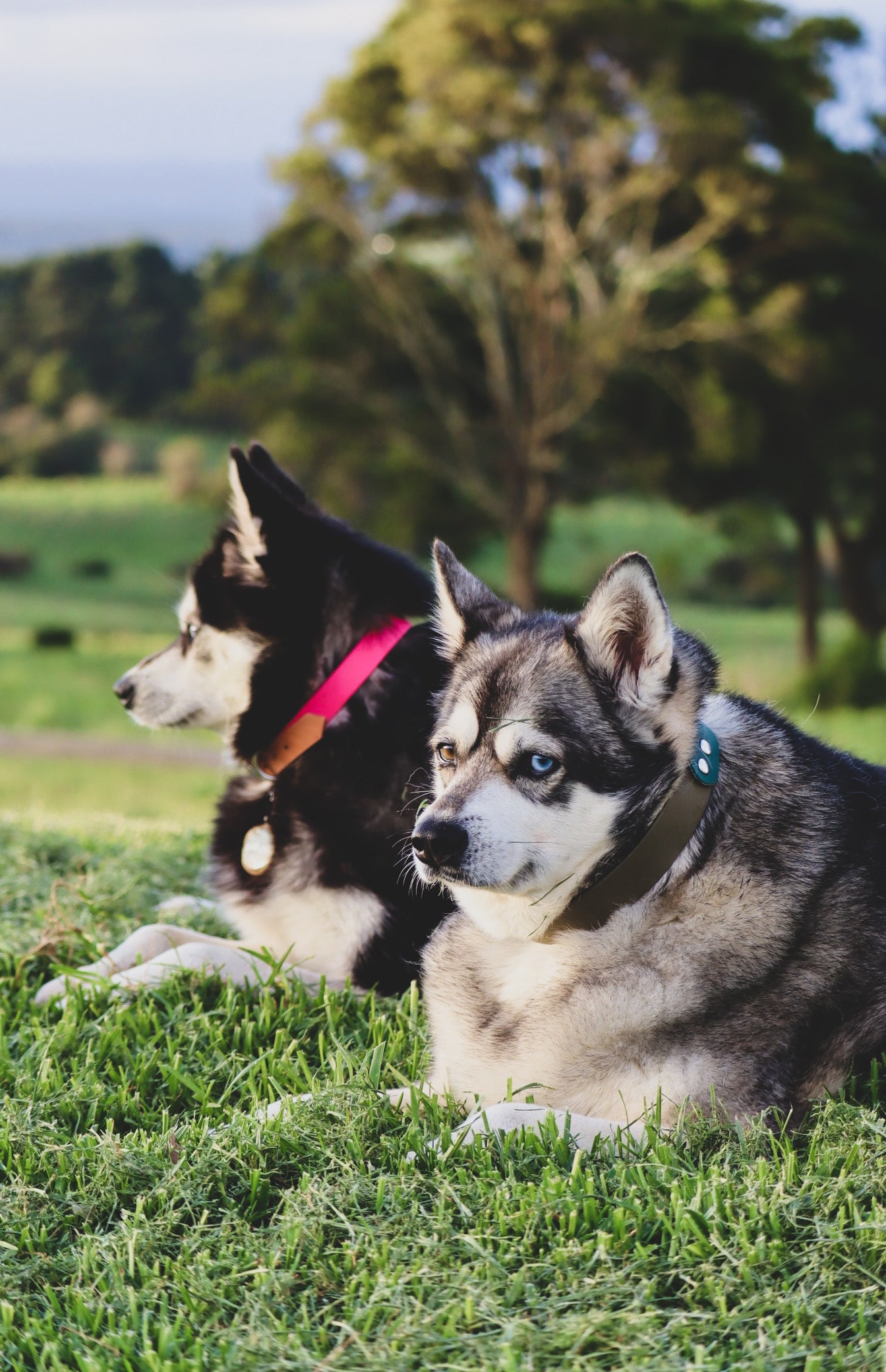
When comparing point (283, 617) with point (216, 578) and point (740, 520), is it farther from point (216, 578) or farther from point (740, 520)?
point (740, 520)

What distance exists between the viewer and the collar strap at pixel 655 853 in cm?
318

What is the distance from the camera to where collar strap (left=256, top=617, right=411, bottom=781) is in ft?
14.7

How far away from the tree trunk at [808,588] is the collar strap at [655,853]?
22.0 metres

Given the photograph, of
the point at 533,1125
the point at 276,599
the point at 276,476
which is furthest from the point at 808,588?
the point at 533,1125

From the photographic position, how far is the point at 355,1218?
283 cm

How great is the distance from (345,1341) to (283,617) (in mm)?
2753

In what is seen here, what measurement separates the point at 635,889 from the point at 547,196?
18.0m

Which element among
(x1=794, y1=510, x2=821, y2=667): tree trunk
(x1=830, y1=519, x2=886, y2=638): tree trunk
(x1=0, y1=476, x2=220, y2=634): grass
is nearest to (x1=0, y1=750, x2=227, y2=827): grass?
(x1=0, y1=476, x2=220, y2=634): grass

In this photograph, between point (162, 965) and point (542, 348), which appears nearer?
point (162, 965)

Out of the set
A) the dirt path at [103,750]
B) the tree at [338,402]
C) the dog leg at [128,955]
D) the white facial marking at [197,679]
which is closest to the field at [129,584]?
the dirt path at [103,750]

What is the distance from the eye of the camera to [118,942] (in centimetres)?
482

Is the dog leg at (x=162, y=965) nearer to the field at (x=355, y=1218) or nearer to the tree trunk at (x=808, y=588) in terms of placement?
the field at (x=355, y=1218)

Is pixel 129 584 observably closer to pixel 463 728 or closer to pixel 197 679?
pixel 197 679

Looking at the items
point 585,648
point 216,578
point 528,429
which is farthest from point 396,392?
point 585,648
